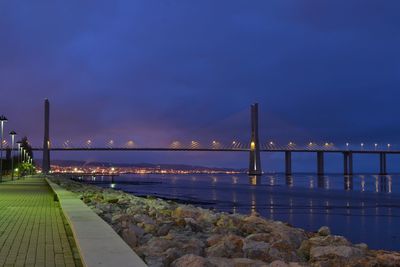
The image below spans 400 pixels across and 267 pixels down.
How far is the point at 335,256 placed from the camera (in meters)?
8.47

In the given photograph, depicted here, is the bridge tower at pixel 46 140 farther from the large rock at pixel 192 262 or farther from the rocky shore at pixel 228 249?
the large rock at pixel 192 262

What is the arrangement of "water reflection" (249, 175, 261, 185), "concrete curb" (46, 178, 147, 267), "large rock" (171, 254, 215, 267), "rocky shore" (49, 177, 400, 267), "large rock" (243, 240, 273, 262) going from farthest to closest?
"water reflection" (249, 175, 261, 185), "large rock" (243, 240, 273, 262), "rocky shore" (49, 177, 400, 267), "large rock" (171, 254, 215, 267), "concrete curb" (46, 178, 147, 267)

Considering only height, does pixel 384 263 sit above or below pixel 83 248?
Result: below

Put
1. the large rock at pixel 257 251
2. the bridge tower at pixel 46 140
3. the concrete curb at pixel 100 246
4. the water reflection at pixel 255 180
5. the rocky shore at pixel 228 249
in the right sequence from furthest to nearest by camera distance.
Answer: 1. the bridge tower at pixel 46 140
2. the water reflection at pixel 255 180
3. the large rock at pixel 257 251
4. the rocky shore at pixel 228 249
5. the concrete curb at pixel 100 246

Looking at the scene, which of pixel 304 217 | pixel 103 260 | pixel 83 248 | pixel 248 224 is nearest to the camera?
pixel 103 260

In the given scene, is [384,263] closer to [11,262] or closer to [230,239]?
[230,239]

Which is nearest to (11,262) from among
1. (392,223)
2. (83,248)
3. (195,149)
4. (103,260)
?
(83,248)

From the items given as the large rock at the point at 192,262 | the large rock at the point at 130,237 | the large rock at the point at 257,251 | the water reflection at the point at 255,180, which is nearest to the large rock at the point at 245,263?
the large rock at the point at 192,262

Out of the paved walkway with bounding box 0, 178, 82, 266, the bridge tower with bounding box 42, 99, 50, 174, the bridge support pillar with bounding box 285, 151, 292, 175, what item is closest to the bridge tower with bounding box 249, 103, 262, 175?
the bridge support pillar with bounding box 285, 151, 292, 175

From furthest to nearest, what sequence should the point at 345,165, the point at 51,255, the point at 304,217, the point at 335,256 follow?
the point at 345,165
the point at 304,217
the point at 335,256
the point at 51,255

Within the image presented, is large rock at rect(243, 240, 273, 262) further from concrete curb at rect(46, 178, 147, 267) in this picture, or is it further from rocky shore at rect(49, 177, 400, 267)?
concrete curb at rect(46, 178, 147, 267)

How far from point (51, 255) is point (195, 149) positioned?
9682cm

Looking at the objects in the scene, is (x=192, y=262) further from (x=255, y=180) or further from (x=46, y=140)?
(x=46, y=140)

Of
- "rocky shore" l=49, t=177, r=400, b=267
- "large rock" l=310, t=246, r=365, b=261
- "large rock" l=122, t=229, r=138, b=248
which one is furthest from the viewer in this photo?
"large rock" l=122, t=229, r=138, b=248
